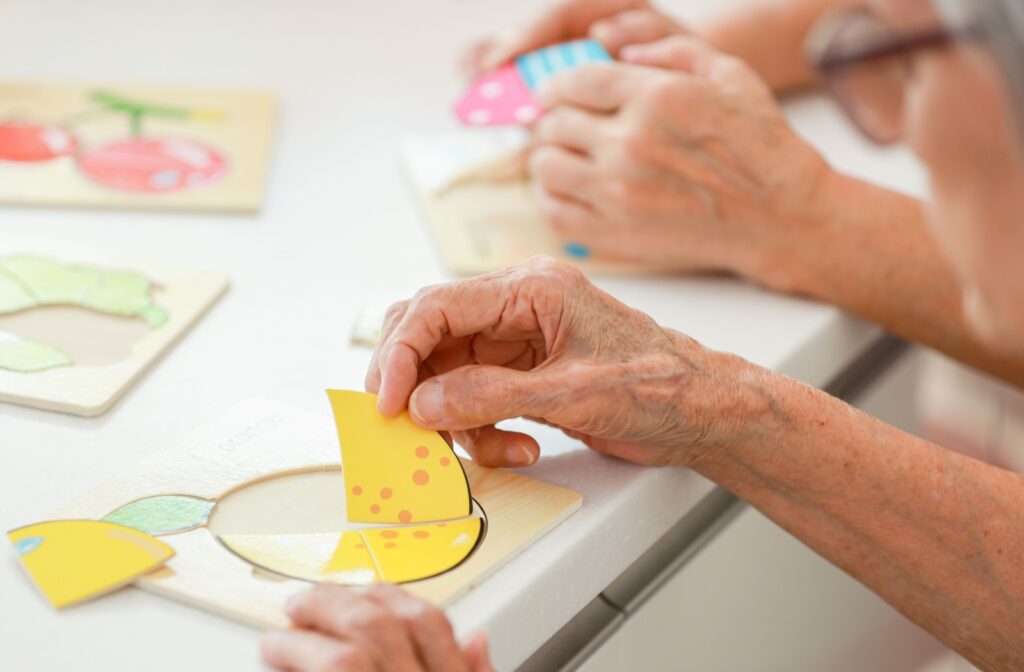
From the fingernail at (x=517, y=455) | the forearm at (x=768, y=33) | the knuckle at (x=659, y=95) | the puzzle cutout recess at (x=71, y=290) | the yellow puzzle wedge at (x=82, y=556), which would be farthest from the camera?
the forearm at (x=768, y=33)

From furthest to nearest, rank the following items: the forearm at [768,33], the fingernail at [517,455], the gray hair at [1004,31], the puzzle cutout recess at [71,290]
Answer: the forearm at [768,33], the puzzle cutout recess at [71,290], the fingernail at [517,455], the gray hair at [1004,31]

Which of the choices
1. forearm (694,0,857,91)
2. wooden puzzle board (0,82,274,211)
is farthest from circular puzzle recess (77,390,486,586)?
forearm (694,0,857,91)

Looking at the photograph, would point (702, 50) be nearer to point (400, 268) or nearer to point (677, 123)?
point (677, 123)

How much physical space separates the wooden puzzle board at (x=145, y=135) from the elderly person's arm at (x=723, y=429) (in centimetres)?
38

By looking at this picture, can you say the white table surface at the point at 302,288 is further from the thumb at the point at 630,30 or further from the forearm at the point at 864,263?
the thumb at the point at 630,30

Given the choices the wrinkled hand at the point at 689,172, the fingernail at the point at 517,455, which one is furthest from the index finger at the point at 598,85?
the fingernail at the point at 517,455

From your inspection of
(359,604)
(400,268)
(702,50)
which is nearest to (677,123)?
(702,50)

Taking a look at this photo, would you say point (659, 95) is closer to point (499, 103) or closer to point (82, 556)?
point (499, 103)

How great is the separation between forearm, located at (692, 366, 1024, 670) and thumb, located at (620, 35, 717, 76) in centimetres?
37

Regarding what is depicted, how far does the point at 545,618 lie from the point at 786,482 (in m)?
0.21

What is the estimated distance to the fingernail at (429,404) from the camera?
695mm

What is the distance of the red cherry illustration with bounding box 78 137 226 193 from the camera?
1059 mm

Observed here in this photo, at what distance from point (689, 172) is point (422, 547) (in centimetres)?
46

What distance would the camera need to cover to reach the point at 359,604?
59 centimetres
